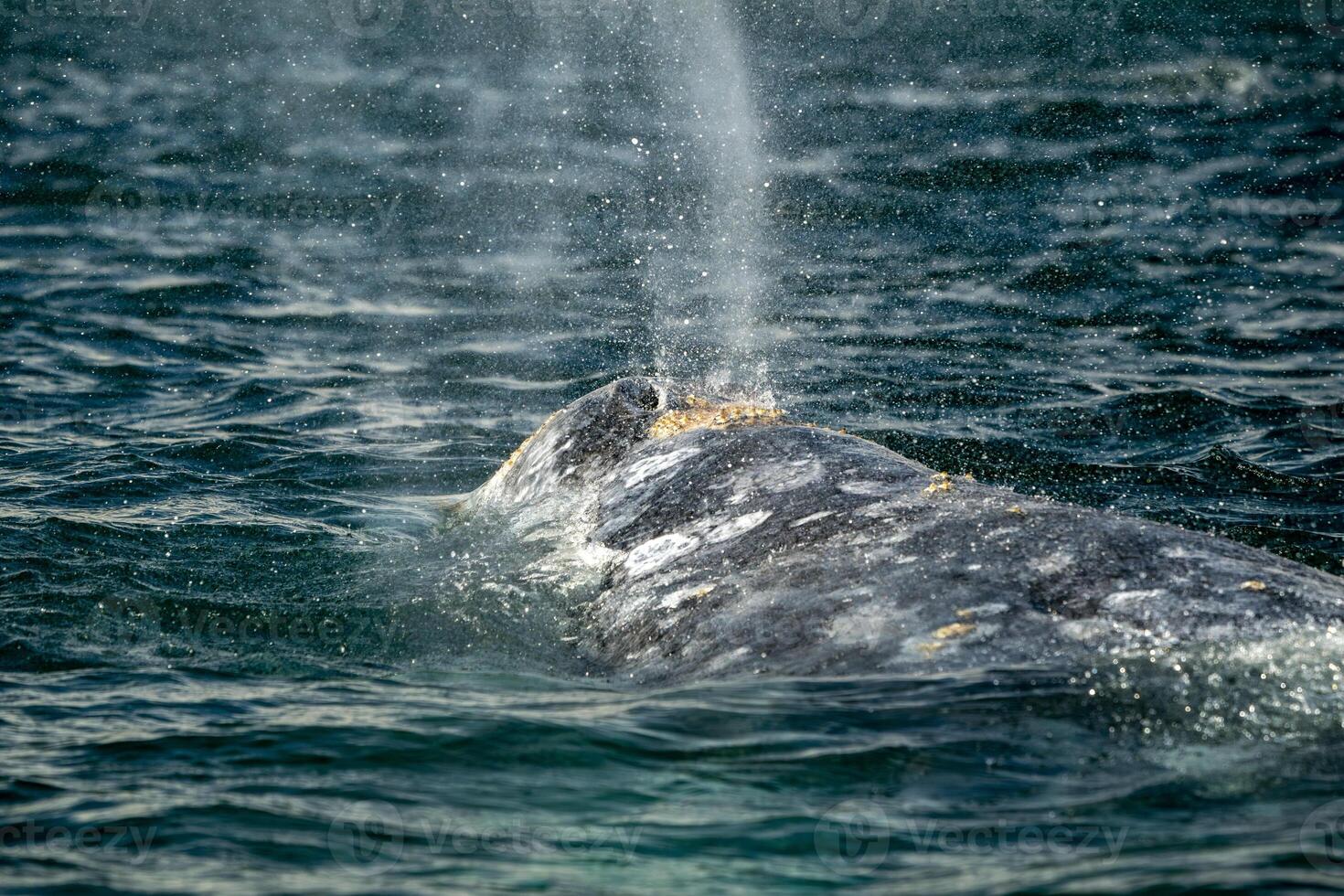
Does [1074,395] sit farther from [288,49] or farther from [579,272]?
[288,49]

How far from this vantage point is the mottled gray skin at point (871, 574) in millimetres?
4281

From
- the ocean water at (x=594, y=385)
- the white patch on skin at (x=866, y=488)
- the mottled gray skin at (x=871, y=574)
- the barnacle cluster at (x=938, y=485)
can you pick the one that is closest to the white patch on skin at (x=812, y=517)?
the mottled gray skin at (x=871, y=574)

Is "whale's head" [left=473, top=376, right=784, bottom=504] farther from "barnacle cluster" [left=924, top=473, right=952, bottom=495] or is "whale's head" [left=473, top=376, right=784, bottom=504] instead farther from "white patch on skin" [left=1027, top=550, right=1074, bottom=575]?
"white patch on skin" [left=1027, top=550, right=1074, bottom=575]

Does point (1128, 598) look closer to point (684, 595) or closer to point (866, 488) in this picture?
point (866, 488)

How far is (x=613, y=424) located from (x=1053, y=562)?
9.86ft

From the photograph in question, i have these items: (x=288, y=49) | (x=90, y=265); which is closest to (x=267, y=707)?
(x=90, y=265)

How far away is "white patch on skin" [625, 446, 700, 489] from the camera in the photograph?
643 centimetres

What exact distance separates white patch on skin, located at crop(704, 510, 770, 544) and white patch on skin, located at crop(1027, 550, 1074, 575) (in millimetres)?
1263

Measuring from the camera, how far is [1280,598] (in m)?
4.22

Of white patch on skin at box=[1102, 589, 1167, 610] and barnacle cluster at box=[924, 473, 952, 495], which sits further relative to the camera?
barnacle cluster at box=[924, 473, 952, 495]

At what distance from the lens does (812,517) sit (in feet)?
17.7

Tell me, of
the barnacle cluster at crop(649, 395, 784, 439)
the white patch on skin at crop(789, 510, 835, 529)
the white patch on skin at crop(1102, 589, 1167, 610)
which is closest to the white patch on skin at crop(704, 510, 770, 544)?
the white patch on skin at crop(789, 510, 835, 529)

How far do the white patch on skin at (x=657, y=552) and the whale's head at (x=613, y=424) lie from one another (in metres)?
0.92

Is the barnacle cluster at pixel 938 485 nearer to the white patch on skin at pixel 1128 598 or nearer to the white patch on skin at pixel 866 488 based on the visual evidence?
the white patch on skin at pixel 866 488
